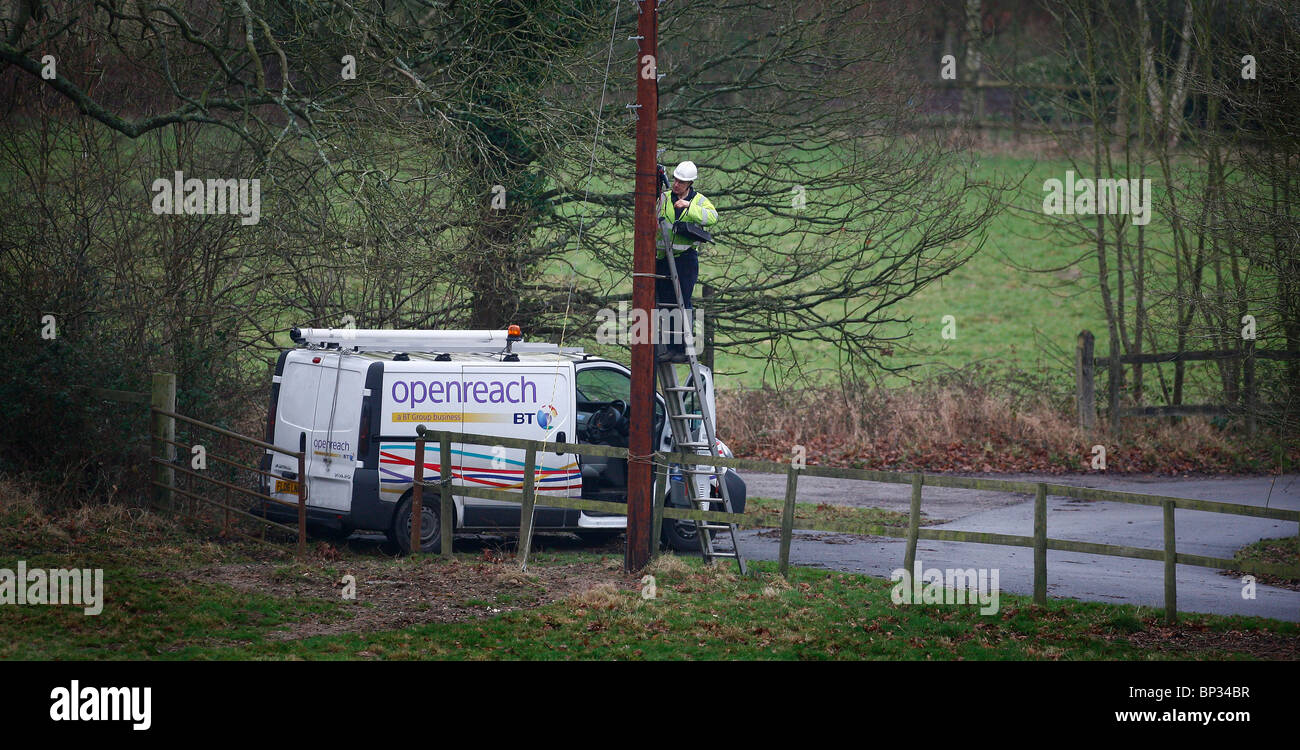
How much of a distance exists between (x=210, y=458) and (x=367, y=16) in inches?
219

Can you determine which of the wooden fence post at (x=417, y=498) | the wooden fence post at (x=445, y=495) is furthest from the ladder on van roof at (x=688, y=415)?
the wooden fence post at (x=417, y=498)

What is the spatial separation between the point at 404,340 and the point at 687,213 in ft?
11.7

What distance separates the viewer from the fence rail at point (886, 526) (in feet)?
34.1

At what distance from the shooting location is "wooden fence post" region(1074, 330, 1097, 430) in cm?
2325

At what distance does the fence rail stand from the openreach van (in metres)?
0.37

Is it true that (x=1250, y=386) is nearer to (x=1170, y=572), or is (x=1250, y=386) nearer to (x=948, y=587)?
(x=1170, y=572)

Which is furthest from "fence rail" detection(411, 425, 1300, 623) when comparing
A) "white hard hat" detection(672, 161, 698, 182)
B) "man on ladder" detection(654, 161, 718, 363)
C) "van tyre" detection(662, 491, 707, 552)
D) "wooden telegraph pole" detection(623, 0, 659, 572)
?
"white hard hat" detection(672, 161, 698, 182)

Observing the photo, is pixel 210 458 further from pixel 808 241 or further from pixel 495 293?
pixel 808 241

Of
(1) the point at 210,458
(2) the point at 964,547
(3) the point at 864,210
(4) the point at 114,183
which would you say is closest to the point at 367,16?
(4) the point at 114,183

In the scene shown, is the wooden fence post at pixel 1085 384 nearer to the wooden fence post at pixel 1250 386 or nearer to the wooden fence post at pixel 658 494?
the wooden fence post at pixel 1250 386

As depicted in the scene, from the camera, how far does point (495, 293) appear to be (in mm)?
17453

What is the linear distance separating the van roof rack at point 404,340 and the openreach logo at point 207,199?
1.65 m

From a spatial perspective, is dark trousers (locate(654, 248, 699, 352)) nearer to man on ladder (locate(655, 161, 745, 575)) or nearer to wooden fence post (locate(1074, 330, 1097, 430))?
man on ladder (locate(655, 161, 745, 575))

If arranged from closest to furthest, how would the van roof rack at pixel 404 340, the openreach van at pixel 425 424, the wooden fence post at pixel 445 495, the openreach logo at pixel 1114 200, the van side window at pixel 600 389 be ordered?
the wooden fence post at pixel 445 495, the openreach van at pixel 425 424, the van roof rack at pixel 404 340, the van side window at pixel 600 389, the openreach logo at pixel 1114 200
